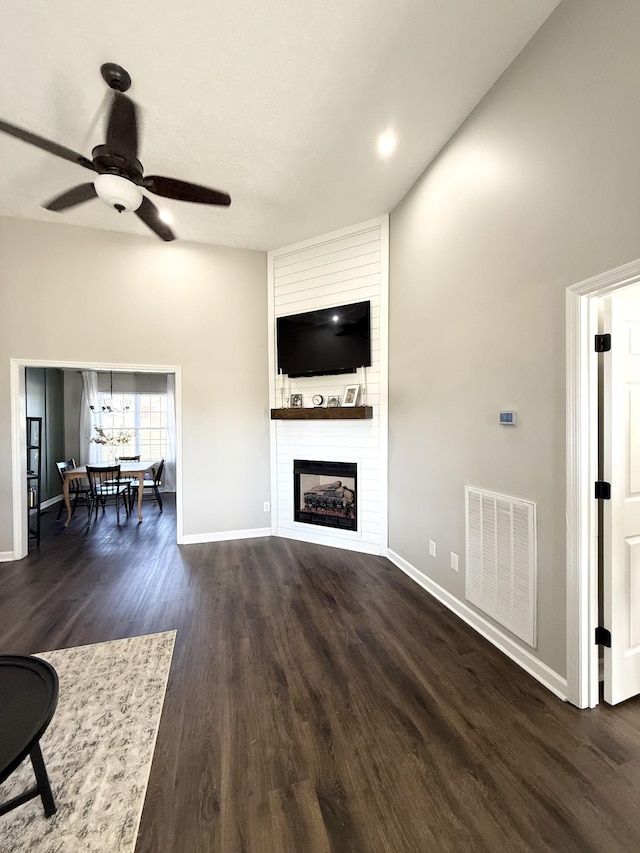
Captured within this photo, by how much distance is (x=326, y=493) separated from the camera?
4.24 metres

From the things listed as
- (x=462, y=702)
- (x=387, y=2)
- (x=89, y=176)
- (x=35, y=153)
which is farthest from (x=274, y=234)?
(x=462, y=702)

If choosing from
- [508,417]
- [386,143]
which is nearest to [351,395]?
[508,417]

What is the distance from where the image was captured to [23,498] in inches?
155

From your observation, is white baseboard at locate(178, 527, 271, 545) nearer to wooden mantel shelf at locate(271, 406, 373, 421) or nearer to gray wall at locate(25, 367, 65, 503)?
wooden mantel shelf at locate(271, 406, 373, 421)

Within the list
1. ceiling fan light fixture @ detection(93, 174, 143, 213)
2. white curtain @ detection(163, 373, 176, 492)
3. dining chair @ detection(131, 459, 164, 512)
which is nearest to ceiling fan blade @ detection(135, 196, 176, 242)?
ceiling fan light fixture @ detection(93, 174, 143, 213)

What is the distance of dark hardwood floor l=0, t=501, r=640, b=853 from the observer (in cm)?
125

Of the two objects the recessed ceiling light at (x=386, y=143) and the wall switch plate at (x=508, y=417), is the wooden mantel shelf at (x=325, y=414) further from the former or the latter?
the recessed ceiling light at (x=386, y=143)

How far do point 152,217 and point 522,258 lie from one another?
2.83m

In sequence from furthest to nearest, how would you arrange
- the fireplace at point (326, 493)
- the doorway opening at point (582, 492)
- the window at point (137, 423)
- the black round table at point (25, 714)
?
the window at point (137, 423), the fireplace at point (326, 493), the doorway opening at point (582, 492), the black round table at point (25, 714)

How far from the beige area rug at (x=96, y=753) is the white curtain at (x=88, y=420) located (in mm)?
6130

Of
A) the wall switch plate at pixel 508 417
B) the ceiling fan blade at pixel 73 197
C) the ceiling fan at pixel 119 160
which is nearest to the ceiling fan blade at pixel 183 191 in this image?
the ceiling fan at pixel 119 160

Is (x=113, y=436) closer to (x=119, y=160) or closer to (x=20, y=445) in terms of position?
(x=20, y=445)

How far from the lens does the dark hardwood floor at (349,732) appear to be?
1251 millimetres

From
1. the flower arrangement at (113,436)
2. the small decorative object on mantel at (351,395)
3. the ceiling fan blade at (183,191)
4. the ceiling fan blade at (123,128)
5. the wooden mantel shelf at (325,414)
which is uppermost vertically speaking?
the ceiling fan blade at (123,128)
